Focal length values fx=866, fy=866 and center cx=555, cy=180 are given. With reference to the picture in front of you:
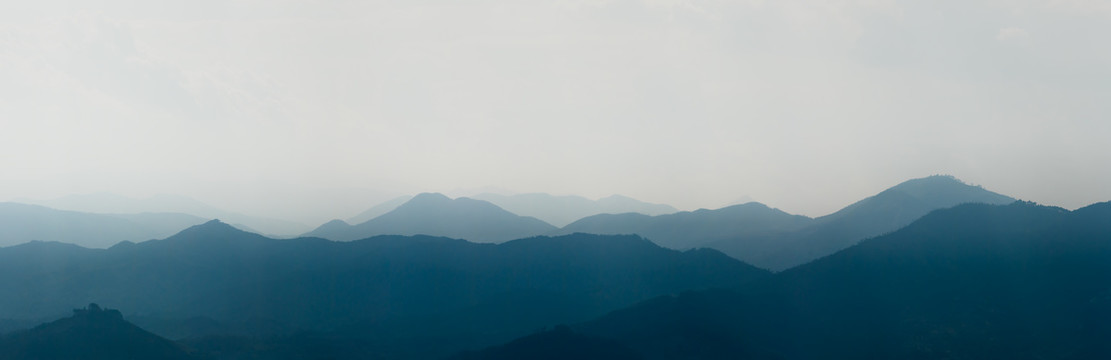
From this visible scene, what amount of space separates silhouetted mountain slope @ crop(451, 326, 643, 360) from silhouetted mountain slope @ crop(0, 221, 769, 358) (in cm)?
3644

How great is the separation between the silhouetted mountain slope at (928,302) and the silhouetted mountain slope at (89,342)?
170ft

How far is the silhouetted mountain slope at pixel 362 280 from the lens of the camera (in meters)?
147

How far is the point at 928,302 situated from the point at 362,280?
99993 millimetres

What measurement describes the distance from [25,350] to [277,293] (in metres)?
63.9

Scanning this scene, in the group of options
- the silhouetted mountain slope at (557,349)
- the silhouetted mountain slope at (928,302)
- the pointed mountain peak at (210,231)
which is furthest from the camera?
the pointed mountain peak at (210,231)

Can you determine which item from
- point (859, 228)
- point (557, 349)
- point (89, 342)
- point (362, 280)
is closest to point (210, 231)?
point (362, 280)

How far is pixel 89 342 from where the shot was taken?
95.4 m

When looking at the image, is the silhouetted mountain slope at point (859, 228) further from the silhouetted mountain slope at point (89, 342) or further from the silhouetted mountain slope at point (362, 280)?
the silhouetted mountain slope at point (89, 342)

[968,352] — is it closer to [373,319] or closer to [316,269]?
[373,319]

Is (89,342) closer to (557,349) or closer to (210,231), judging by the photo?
(557,349)

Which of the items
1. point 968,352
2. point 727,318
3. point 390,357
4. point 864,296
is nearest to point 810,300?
point 864,296

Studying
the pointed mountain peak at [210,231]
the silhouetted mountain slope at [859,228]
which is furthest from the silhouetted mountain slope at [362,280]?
the silhouetted mountain slope at [859,228]

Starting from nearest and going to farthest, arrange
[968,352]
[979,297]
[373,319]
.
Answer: [968,352], [979,297], [373,319]

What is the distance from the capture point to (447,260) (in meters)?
172
